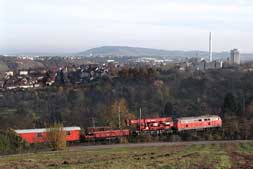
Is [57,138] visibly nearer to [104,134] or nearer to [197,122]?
[104,134]

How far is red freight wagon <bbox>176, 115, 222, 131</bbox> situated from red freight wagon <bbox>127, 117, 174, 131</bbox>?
1104 millimetres

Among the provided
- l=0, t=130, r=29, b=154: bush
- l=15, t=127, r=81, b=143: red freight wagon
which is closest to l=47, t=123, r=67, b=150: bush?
l=0, t=130, r=29, b=154: bush

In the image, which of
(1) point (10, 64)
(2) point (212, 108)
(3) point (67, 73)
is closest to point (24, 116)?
(2) point (212, 108)

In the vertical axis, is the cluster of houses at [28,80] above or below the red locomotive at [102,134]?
above

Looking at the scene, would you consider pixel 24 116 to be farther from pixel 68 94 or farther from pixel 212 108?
pixel 212 108

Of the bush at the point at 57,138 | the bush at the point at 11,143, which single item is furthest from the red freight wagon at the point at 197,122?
the bush at the point at 11,143

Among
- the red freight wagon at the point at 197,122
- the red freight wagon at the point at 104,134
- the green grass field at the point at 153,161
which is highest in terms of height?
the green grass field at the point at 153,161

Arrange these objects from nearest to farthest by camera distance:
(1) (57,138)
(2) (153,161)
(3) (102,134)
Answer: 1. (2) (153,161)
2. (1) (57,138)
3. (3) (102,134)

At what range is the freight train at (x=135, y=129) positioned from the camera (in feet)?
138

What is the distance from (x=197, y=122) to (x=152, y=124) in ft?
17.0

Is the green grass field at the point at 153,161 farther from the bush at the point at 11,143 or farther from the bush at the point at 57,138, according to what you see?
the bush at the point at 11,143

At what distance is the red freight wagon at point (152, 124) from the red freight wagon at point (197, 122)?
1104 mm

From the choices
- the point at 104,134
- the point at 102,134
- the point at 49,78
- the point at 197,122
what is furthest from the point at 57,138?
the point at 49,78

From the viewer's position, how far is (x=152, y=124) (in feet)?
152
